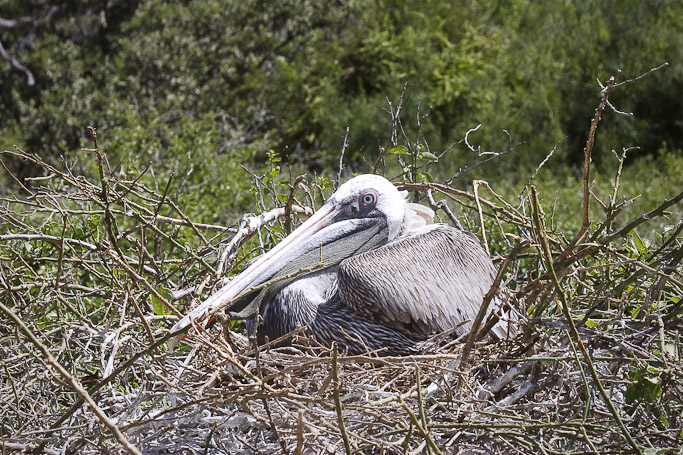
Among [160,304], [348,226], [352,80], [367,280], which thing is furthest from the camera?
[352,80]

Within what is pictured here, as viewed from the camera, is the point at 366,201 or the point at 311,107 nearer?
the point at 366,201

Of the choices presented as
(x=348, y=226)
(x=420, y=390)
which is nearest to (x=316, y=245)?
(x=348, y=226)

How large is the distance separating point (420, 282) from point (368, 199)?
52 centimetres

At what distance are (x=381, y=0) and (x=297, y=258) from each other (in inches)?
392

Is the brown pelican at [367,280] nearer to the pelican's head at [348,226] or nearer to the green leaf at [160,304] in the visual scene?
the pelican's head at [348,226]

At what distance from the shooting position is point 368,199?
11.2ft

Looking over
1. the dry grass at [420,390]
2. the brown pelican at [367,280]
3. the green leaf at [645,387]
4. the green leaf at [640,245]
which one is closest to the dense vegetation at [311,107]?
the green leaf at [640,245]

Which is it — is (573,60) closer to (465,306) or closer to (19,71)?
(19,71)

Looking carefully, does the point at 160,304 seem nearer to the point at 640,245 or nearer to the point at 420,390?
the point at 420,390

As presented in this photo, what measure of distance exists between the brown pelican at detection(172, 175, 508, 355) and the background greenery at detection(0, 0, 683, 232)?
266 inches

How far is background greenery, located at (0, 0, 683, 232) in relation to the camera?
11.3 meters

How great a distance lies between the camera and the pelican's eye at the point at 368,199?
3.41 m

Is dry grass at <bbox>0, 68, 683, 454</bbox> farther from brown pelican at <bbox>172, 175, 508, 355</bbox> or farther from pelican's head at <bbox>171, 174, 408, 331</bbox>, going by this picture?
pelican's head at <bbox>171, 174, 408, 331</bbox>

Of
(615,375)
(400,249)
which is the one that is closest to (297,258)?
(400,249)
